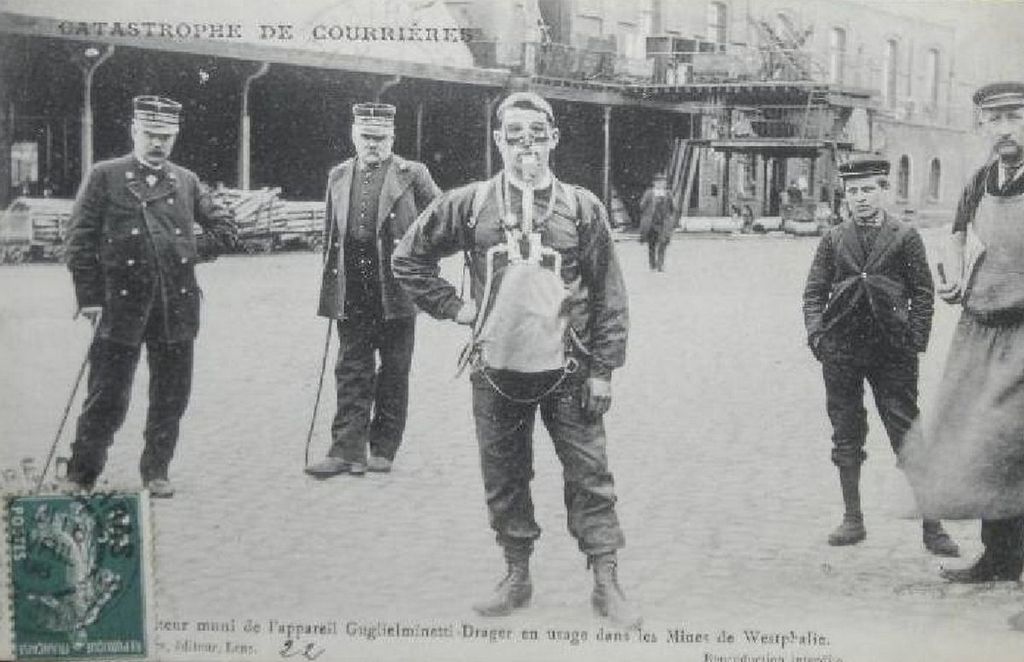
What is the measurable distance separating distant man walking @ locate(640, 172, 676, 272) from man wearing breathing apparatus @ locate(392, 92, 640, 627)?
5055 mm

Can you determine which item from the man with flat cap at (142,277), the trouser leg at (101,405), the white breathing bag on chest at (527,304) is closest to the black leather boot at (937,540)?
the white breathing bag on chest at (527,304)

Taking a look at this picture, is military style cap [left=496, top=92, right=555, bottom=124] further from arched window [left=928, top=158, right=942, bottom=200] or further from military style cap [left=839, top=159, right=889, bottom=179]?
arched window [left=928, top=158, right=942, bottom=200]

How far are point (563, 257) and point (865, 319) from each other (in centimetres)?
114

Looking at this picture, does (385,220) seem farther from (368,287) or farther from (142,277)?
(142,277)

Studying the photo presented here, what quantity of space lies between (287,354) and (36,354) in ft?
3.53

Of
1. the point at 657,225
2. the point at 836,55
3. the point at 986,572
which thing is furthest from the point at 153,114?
the point at 657,225

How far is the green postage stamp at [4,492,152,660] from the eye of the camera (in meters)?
5.02

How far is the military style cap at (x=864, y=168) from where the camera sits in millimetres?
4699

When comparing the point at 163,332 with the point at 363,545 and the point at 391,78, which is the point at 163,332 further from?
the point at 391,78

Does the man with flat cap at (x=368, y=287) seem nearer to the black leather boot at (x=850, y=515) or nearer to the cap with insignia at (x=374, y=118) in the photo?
the cap with insignia at (x=374, y=118)

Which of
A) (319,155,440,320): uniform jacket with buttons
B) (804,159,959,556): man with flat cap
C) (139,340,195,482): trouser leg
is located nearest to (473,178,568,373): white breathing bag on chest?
(804,159,959,556): man with flat cap

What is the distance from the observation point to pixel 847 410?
478 centimetres

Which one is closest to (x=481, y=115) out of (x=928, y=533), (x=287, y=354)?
(x=287, y=354)

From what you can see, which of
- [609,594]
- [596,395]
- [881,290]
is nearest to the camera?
[596,395]
